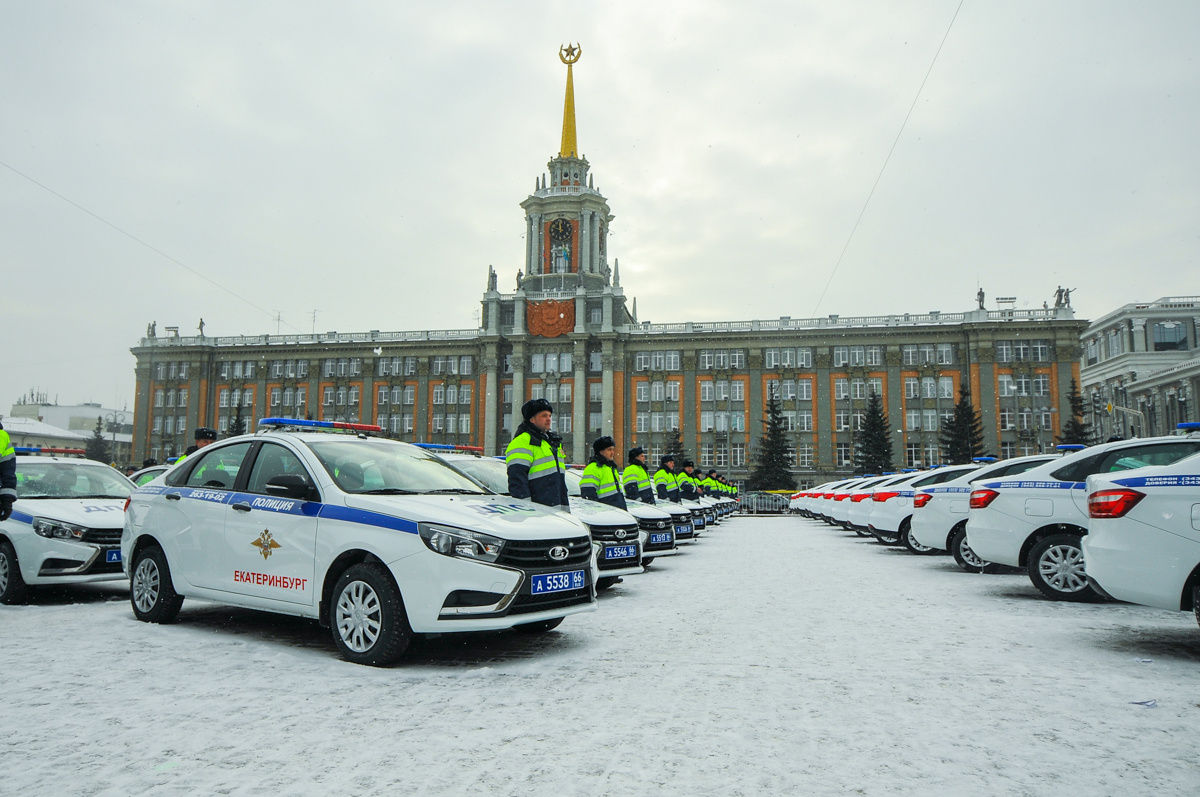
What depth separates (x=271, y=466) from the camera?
6.77 metres

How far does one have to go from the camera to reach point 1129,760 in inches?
150

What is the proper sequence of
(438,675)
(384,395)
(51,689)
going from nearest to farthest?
(51,689), (438,675), (384,395)

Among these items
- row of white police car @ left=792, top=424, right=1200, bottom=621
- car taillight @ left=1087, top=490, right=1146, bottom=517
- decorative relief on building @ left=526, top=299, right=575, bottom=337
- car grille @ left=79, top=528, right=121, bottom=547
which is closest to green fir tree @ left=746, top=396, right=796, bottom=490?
decorative relief on building @ left=526, top=299, right=575, bottom=337

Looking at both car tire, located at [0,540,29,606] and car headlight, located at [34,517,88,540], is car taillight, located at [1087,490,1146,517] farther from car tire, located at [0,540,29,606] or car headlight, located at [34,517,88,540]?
car tire, located at [0,540,29,606]

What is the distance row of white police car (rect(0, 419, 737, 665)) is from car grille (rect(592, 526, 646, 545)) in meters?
2.56

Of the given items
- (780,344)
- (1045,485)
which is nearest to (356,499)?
(1045,485)

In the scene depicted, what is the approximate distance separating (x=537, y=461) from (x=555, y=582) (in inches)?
94.5

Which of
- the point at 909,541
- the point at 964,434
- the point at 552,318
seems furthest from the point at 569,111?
the point at 909,541

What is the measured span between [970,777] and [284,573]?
15.6ft

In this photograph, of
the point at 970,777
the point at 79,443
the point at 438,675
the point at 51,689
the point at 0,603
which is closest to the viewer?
the point at 970,777

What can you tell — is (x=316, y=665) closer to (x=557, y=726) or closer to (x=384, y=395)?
(x=557, y=726)

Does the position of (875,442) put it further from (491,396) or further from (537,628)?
(537,628)

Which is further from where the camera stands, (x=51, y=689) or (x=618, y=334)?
(x=618, y=334)

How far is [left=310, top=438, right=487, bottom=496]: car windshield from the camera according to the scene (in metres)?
6.44
